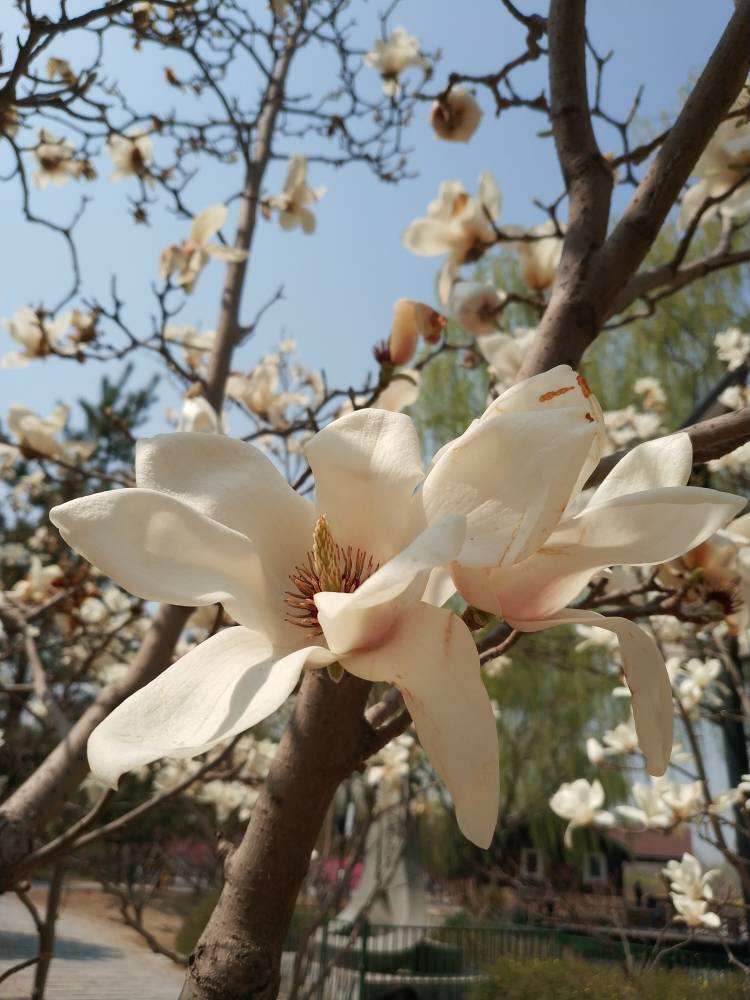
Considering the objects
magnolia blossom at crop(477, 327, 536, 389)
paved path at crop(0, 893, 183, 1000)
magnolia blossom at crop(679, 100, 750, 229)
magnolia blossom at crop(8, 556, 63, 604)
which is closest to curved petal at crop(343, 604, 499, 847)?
magnolia blossom at crop(477, 327, 536, 389)

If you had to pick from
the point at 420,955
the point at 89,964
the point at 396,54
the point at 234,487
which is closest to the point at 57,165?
the point at 396,54

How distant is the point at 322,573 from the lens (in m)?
0.46

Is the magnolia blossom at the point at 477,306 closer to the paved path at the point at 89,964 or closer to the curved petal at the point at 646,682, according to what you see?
the curved petal at the point at 646,682

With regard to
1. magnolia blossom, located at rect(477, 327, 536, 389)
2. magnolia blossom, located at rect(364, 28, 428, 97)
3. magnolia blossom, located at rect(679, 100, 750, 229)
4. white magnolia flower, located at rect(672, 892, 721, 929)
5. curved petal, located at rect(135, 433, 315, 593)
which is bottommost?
white magnolia flower, located at rect(672, 892, 721, 929)

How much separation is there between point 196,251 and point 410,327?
1075 millimetres

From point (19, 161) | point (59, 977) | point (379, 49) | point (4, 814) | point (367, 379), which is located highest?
point (379, 49)

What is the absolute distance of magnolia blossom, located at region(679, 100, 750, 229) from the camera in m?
1.14

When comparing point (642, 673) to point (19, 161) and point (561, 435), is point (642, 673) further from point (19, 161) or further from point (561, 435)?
point (19, 161)

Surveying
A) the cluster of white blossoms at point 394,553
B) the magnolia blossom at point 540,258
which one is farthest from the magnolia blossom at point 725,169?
the cluster of white blossoms at point 394,553

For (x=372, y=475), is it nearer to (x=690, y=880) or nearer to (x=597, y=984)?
(x=597, y=984)

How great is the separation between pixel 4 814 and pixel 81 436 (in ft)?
33.9

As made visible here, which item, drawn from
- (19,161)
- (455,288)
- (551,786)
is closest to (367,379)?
(455,288)

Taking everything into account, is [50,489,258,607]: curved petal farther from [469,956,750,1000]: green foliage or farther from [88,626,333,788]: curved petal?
[469,956,750,1000]: green foliage

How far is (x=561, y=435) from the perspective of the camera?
1.20 ft
